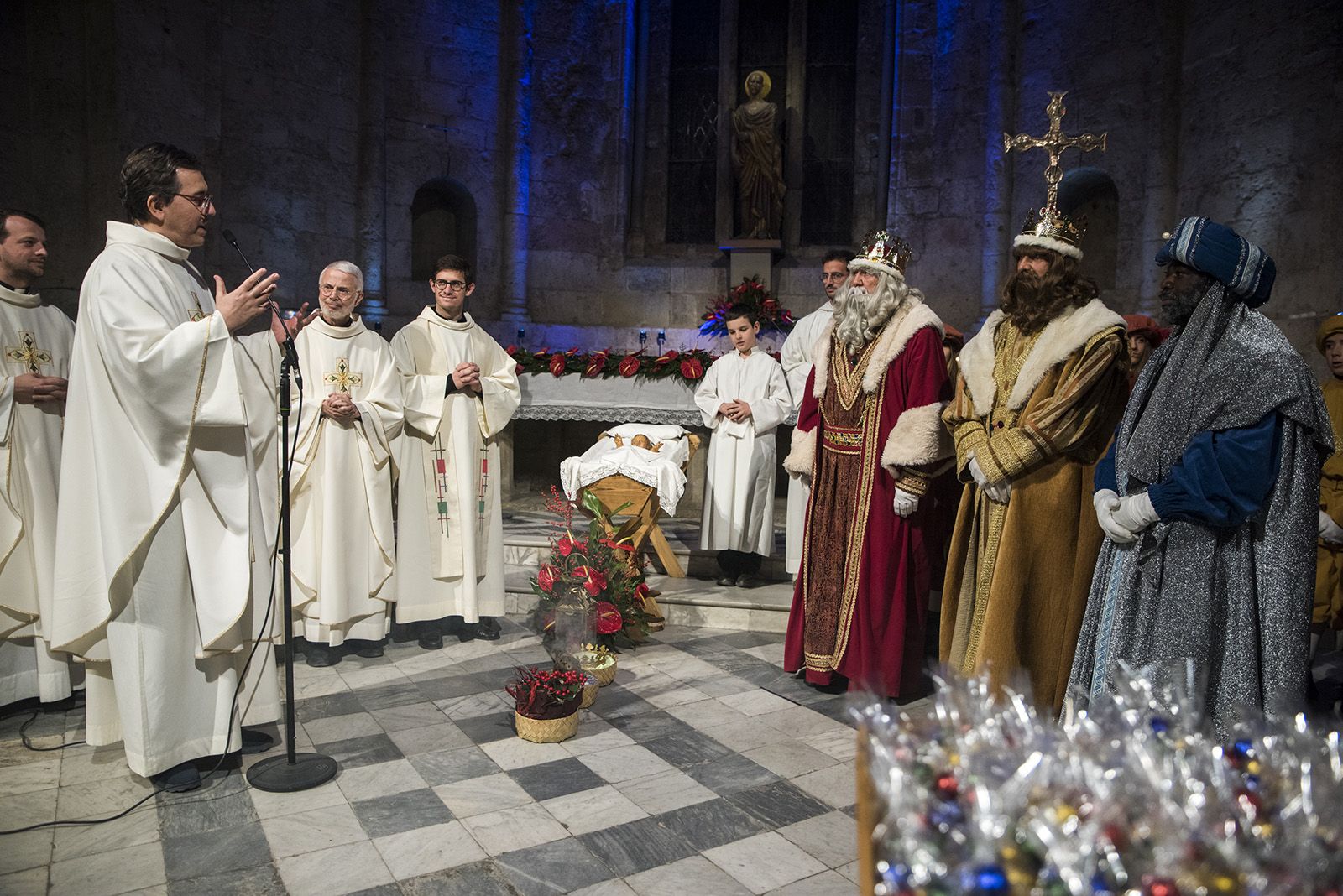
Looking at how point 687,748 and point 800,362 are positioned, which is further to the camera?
point 800,362

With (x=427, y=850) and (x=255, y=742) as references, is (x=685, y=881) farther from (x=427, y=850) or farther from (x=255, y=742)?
(x=255, y=742)

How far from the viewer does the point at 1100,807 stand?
1226 mm

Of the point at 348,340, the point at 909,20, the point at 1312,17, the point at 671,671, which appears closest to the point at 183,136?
the point at 348,340

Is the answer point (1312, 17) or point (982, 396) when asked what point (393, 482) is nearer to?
point (982, 396)

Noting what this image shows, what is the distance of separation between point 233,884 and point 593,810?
3.93 feet

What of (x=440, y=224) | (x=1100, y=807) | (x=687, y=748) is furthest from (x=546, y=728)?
(x=440, y=224)

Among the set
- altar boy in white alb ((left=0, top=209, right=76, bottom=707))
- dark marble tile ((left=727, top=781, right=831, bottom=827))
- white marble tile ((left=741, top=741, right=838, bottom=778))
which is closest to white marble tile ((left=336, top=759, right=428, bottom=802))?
dark marble tile ((left=727, top=781, right=831, bottom=827))

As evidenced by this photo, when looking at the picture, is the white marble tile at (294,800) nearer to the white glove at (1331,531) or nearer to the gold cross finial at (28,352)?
the gold cross finial at (28,352)

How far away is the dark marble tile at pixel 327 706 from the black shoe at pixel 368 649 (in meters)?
0.61

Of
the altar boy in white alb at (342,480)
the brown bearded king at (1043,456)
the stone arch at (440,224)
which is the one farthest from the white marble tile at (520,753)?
the stone arch at (440,224)

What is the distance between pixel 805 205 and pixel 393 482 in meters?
8.12

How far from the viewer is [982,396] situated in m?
4.09

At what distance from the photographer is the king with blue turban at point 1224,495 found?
9.08 feet

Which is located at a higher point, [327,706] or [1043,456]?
[1043,456]
